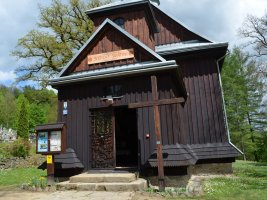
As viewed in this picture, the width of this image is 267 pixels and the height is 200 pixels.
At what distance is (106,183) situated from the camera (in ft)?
30.3

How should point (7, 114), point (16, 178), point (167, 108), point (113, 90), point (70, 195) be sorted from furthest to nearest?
point (7, 114), point (16, 178), point (113, 90), point (167, 108), point (70, 195)

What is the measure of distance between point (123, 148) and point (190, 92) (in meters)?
4.80

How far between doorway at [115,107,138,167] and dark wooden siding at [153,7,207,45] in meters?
4.50

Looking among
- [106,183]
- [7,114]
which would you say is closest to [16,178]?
[106,183]

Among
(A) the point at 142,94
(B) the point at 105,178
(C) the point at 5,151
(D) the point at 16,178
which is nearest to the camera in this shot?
(B) the point at 105,178

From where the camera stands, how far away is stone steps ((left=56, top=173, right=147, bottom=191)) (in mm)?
8894

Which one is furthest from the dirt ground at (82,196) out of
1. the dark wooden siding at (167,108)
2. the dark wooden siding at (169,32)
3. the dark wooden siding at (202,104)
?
the dark wooden siding at (169,32)

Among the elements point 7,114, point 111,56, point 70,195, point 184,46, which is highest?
point 7,114

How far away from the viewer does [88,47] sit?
12633 mm

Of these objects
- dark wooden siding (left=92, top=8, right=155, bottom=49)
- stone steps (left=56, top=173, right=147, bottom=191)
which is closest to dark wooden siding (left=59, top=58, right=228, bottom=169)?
stone steps (left=56, top=173, right=147, bottom=191)

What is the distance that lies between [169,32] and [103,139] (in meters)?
8.31

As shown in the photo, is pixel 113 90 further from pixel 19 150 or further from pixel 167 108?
pixel 19 150

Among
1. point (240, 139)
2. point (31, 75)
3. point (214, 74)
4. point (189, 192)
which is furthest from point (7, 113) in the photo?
point (189, 192)

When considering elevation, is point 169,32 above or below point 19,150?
above
